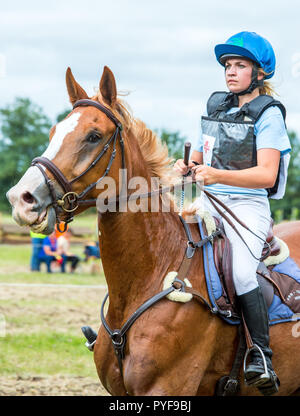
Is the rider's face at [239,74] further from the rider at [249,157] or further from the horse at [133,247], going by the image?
the horse at [133,247]

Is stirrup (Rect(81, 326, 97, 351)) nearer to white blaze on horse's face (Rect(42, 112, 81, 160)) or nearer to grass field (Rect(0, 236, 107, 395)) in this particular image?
white blaze on horse's face (Rect(42, 112, 81, 160))

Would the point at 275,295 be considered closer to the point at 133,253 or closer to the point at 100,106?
the point at 133,253

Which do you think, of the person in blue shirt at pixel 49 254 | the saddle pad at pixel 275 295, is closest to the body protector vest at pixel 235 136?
the saddle pad at pixel 275 295

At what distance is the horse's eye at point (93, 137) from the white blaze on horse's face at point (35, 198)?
0.12 m

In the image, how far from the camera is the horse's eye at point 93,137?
3.36 m

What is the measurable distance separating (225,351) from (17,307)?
23.2 feet

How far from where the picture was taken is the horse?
327cm

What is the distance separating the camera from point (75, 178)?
10.8 ft

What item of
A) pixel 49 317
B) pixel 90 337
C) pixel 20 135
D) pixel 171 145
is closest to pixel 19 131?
pixel 20 135

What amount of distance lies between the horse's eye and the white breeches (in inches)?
46.3

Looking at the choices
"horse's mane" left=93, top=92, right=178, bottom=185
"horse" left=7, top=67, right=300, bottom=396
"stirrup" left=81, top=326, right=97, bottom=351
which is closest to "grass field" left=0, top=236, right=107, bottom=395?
"stirrup" left=81, top=326, right=97, bottom=351

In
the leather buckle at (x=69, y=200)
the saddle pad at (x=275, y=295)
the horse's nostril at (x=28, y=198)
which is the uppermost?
the horse's nostril at (x=28, y=198)

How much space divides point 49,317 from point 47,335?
1.20 metres

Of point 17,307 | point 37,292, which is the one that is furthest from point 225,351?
point 37,292
